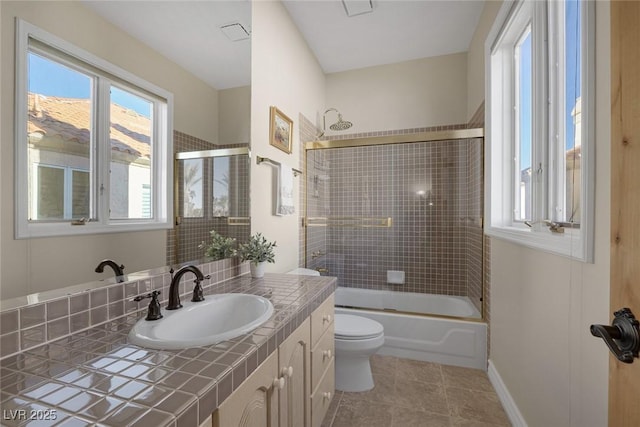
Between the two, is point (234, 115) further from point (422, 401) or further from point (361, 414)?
point (422, 401)

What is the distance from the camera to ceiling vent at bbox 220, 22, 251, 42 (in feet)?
5.20

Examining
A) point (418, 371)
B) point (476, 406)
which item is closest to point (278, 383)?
point (476, 406)

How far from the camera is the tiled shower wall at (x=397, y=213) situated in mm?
2689

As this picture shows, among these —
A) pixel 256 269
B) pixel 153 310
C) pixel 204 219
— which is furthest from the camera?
pixel 256 269

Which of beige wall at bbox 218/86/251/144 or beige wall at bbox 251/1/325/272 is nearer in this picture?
beige wall at bbox 218/86/251/144

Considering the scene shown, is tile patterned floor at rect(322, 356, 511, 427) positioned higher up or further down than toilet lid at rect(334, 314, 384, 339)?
further down

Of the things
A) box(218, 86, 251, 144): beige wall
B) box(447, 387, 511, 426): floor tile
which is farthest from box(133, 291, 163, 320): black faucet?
box(447, 387, 511, 426): floor tile

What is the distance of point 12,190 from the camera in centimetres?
72

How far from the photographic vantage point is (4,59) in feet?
2.34

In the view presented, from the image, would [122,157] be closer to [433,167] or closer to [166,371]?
[166,371]

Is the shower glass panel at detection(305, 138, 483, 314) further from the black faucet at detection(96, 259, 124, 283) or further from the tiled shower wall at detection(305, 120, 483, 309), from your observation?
the black faucet at detection(96, 259, 124, 283)

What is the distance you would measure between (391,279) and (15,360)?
2645 mm

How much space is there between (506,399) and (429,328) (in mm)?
685

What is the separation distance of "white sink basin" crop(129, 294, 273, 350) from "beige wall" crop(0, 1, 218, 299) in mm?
248
